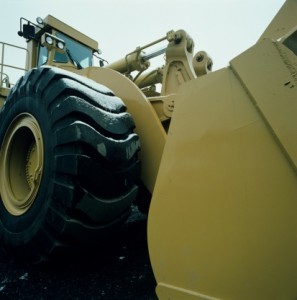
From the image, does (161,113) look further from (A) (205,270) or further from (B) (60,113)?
(A) (205,270)

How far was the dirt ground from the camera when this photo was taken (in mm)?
1526

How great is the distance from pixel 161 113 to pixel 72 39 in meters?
3.07

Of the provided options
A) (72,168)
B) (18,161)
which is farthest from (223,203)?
(18,161)

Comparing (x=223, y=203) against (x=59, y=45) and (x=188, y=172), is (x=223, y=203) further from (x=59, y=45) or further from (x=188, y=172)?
(x=59, y=45)

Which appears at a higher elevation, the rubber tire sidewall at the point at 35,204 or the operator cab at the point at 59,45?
the operator cab at the point at 59,45

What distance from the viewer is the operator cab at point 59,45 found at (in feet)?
11.3

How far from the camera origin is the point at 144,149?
1.81 meters

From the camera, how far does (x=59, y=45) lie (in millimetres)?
3262

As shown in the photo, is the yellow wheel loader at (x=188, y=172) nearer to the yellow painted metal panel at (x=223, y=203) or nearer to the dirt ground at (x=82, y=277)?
the yellow painted metal panel at (x=223, y=203)

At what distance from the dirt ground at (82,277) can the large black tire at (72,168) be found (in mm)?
119

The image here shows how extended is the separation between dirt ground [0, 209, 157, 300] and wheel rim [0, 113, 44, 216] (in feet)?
1.40

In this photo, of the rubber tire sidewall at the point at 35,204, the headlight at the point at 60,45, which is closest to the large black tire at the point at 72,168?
the rubber tire sidewall at the point at 35,204

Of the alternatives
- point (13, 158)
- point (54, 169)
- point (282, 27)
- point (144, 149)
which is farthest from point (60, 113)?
point (282, 27)

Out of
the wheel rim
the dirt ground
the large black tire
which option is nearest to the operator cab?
the wheel rim
